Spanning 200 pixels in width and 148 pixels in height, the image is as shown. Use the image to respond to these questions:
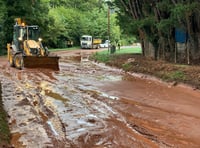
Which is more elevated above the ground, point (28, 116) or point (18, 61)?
point (18, 61)

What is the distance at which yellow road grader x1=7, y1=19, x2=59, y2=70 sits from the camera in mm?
21984

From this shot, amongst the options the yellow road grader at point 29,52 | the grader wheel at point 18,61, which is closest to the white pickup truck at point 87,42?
the yellow road grader at point 29,52

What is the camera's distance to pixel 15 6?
140 ft

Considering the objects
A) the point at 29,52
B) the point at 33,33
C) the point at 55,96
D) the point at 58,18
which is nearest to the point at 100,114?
the point at 55,96

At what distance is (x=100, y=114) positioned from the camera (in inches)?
427

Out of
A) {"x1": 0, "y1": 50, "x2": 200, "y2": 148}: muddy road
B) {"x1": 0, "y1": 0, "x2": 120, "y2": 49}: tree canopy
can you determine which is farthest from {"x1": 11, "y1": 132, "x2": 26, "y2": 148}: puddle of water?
{"x1": 0, "y1": 0, "x2": 120, "y2": 49}: tree canopy

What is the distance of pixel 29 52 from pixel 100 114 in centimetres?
1308

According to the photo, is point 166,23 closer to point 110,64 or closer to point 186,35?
point 186,35

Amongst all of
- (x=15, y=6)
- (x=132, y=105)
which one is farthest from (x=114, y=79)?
(x=15, y=6)

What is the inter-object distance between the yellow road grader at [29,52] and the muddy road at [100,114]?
419 cm

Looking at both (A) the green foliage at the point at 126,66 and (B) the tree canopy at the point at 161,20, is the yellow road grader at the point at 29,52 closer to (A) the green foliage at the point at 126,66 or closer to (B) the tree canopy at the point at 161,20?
(A) the green foliage at the point at 126,66

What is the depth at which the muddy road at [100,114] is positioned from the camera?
8.48 meters

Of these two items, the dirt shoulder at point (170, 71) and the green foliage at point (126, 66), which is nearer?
the dirt shoulder at point (170, 71)

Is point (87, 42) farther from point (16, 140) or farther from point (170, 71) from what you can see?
point (16, 140)
